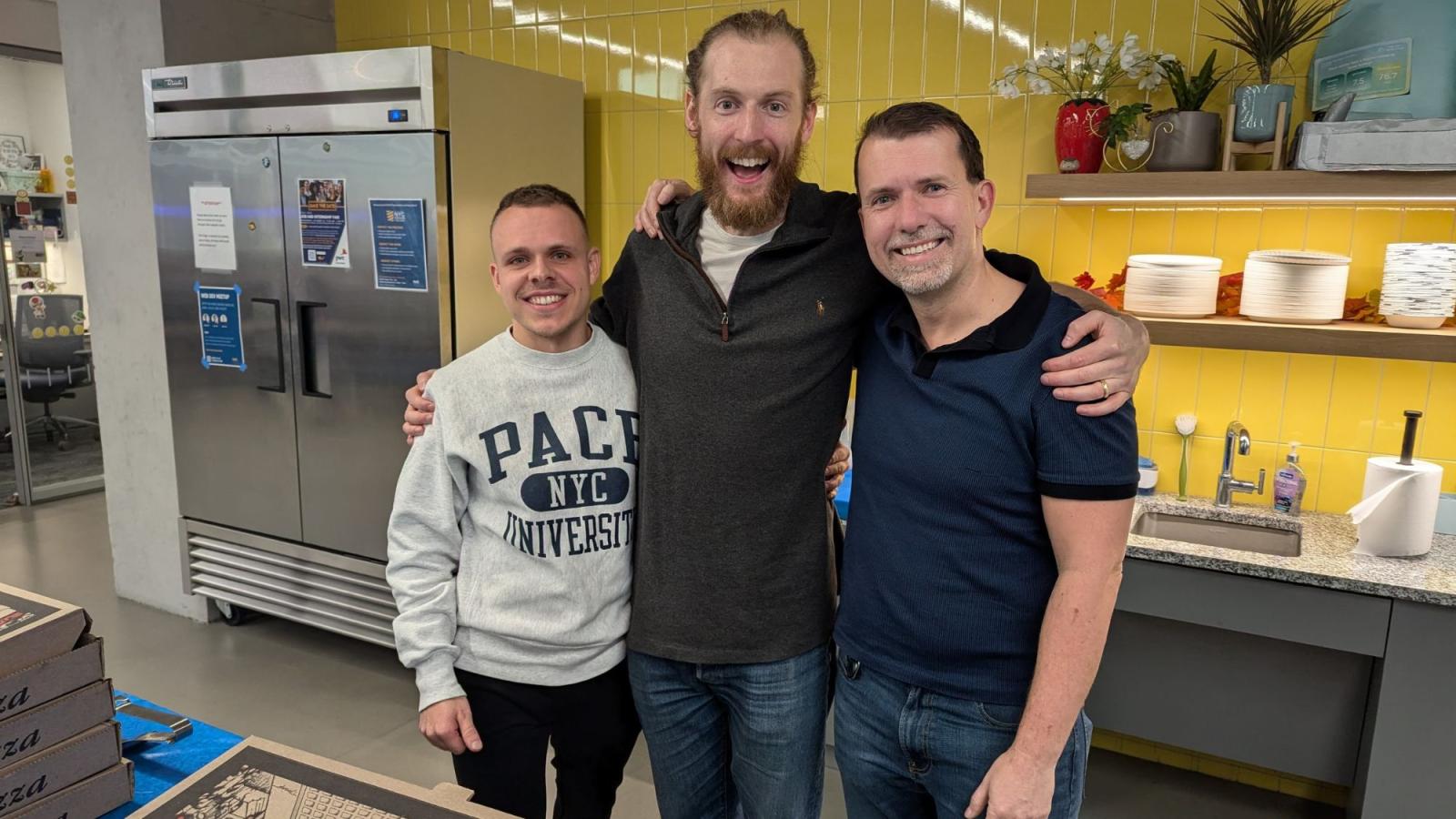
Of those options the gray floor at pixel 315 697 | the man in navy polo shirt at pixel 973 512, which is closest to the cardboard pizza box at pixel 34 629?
the man in navy polo shirt at pixel 973 512

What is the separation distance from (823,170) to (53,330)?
4.88 m

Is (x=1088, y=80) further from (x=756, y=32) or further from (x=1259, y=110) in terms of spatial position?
(x=756, y=32)

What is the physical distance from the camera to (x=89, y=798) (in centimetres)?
110

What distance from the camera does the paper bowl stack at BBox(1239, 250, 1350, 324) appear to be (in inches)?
95.2

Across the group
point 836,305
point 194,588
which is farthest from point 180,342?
point 836,305

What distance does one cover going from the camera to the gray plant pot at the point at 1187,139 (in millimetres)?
2455

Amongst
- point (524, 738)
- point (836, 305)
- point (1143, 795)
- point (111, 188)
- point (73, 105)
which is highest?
point (73, 105)

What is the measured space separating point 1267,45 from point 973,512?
1822 mm

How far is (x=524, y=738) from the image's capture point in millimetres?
1585

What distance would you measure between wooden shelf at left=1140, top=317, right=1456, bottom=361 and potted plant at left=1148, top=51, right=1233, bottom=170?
0.43m

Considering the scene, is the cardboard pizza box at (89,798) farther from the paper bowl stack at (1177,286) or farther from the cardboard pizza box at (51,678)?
the paper bowl stack at (1177,286)

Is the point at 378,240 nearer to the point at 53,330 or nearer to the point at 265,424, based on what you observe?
the point at 265,424

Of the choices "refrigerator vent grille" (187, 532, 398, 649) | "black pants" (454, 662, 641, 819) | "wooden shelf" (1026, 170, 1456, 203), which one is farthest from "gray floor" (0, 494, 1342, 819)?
"wooden shelf" (1026, 170, 1456, 203)

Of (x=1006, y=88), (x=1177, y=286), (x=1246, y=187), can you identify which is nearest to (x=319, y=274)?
(x=1006, y=88)
